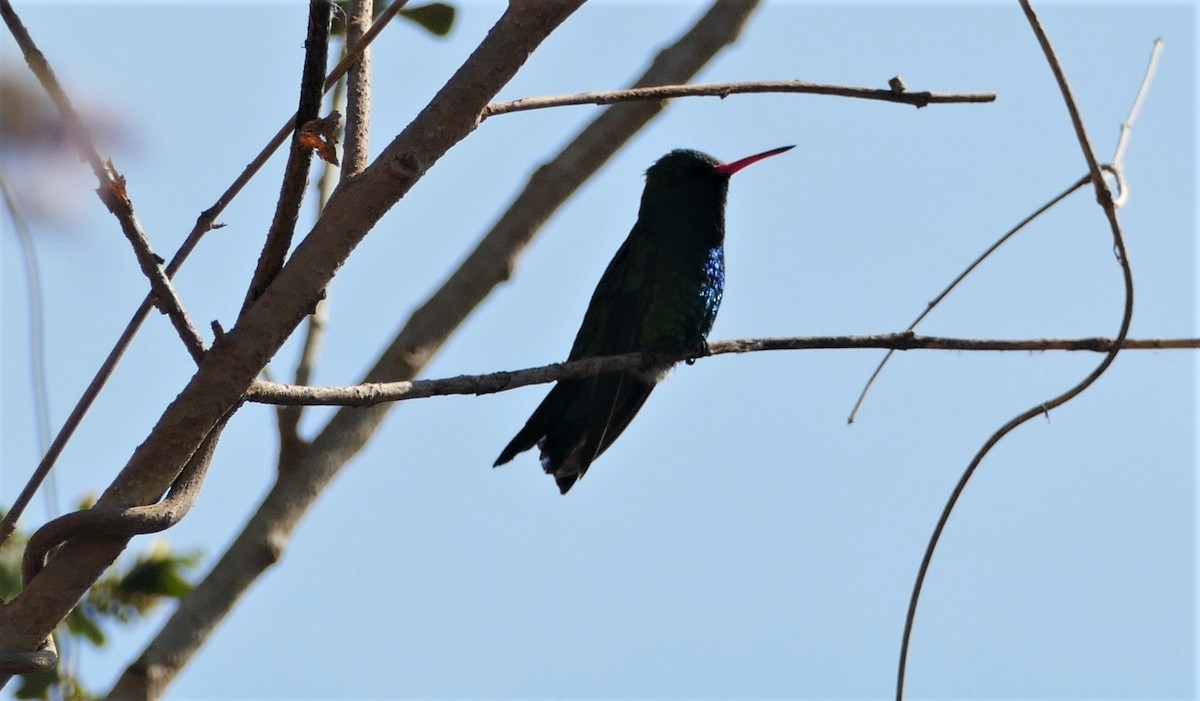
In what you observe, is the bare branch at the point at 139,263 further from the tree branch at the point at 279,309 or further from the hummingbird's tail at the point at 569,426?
the hummingbird's tail at the point at 569,426

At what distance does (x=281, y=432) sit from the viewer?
3721mm

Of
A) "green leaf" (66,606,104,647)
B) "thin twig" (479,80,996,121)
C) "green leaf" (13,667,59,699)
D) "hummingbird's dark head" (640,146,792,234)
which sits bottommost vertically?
"green leaf" (13,667,59,699)

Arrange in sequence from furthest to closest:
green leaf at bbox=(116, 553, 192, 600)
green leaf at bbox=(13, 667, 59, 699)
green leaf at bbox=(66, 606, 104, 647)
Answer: green leaf at bbox=(116, 553, 192, 600) → green leaf at bbox=(66, 606, 104, 647) → green leaf at bbox=(13, 667, 59, 699)

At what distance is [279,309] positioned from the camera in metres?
1.93

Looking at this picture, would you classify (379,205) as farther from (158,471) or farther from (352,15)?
(352,15)

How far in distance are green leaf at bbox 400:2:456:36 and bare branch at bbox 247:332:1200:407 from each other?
1120 millimetres

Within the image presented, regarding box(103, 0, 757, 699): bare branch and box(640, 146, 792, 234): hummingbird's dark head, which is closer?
box(103, 0, 757, 699): bare branch

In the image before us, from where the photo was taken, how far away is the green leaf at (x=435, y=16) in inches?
140

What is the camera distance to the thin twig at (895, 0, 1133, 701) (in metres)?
2.18

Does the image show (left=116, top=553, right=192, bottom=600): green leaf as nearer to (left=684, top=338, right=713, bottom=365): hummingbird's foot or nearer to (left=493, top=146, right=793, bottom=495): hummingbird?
(left=493, top=146, right=793, bottom=495): hummingbird

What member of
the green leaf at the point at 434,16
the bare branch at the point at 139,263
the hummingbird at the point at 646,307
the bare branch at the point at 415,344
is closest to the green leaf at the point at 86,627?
the bare branch at the point at 415,344

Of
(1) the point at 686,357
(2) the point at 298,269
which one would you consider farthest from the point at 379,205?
(1) the point at 686,357

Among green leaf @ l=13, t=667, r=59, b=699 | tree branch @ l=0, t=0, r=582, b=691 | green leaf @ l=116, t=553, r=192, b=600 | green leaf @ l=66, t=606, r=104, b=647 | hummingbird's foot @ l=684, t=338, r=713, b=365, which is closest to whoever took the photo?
tree branch @ l=0, t=0, r=582, b=691

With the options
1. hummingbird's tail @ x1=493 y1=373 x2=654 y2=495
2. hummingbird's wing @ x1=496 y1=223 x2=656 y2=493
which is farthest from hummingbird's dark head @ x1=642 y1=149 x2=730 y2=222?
hummingbird's tail @ x1=493 y1=373 x2=654 y2=495
